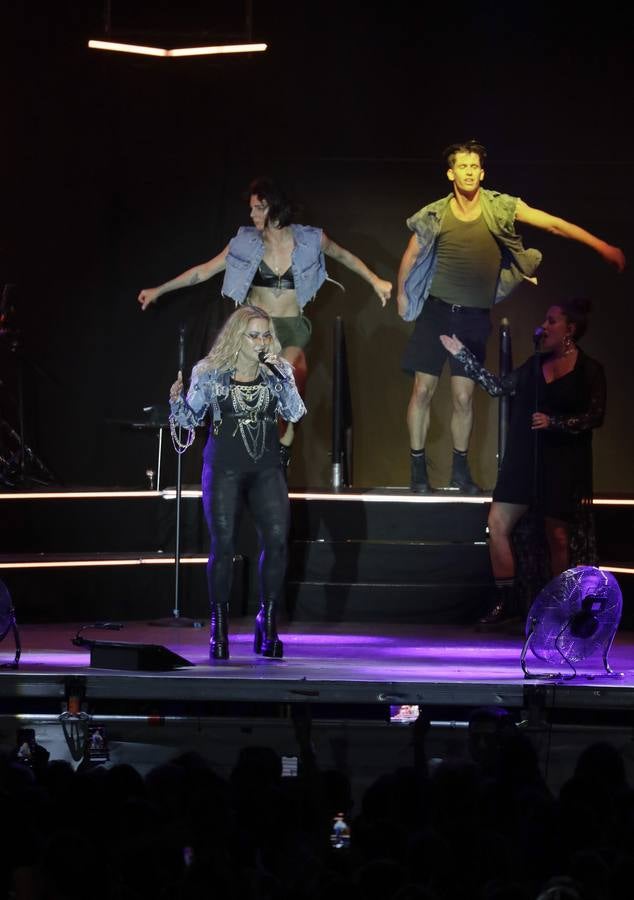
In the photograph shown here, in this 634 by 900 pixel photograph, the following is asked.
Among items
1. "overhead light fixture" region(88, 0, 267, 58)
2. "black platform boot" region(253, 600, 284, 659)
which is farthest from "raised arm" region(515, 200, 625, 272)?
"black platform boot" region(253, 600, 284, 659)

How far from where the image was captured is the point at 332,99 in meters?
10.9

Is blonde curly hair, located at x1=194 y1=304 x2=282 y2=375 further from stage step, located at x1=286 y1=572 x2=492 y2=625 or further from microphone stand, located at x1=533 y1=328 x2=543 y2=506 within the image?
stage step, located at x1=286 y1=572 x2=492 y2=625

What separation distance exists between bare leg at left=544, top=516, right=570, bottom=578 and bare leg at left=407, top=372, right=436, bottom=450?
66.7 inches

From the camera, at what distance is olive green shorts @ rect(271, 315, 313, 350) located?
380 inches

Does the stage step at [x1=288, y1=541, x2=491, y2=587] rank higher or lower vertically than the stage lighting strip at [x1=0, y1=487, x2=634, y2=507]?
lower

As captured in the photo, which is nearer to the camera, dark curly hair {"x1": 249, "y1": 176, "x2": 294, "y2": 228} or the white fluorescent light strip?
dark curly hair {"x1": 249, "y1": 176, "x2": 294, "y2": 228}

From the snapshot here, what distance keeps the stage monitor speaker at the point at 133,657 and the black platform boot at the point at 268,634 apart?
2.02 ft

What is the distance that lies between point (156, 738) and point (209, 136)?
5.41 meters

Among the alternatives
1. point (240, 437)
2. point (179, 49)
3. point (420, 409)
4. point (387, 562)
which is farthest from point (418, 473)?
point (179, 49)

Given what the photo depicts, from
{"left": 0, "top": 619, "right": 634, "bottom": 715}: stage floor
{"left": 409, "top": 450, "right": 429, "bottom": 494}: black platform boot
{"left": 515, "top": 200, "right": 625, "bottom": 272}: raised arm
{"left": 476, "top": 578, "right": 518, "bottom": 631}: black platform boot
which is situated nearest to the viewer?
{"left": 0, "top": 619, "right": 634, "bottom": 715}: stage floor

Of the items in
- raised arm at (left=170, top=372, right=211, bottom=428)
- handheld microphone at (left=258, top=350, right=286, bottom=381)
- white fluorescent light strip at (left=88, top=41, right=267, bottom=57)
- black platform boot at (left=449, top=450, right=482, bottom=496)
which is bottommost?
black platform boot at (left=449, top=450, right=482, bottom=496)

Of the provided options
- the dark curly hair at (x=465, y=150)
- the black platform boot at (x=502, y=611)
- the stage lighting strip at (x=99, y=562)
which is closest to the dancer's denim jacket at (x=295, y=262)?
the dark curly hair at (x=465, y=150)

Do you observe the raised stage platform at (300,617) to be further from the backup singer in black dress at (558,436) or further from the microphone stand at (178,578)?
the backup singer in black dress at (558,436)

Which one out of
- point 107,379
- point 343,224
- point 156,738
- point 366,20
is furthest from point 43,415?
point 156,738
